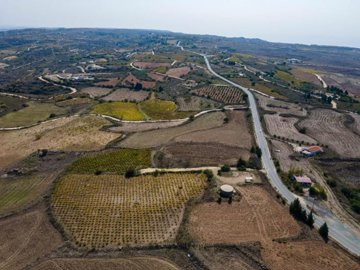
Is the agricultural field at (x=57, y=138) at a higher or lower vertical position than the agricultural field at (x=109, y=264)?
lower

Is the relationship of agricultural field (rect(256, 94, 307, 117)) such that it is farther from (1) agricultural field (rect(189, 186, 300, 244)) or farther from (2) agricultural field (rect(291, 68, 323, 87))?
(1) agricultural field (rect(189, 186, 300, 244))

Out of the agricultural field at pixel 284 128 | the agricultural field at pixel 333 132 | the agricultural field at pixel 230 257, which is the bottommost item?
the agricultural field at pixel 230 257

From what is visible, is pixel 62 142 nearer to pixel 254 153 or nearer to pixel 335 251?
pixel 254 153

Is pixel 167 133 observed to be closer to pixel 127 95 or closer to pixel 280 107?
pixel 280 107

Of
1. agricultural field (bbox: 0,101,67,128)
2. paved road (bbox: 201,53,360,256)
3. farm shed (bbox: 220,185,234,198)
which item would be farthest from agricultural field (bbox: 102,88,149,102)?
farm shed (bbox: 220,185,234,198)

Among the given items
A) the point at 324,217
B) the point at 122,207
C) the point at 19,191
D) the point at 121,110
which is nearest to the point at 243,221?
the point at 324,217

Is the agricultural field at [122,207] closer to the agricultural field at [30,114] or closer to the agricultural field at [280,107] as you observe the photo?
the agricultural field at [30,114]

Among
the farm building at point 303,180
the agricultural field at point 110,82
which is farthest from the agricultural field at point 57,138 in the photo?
the agricultural field at point 110,82
